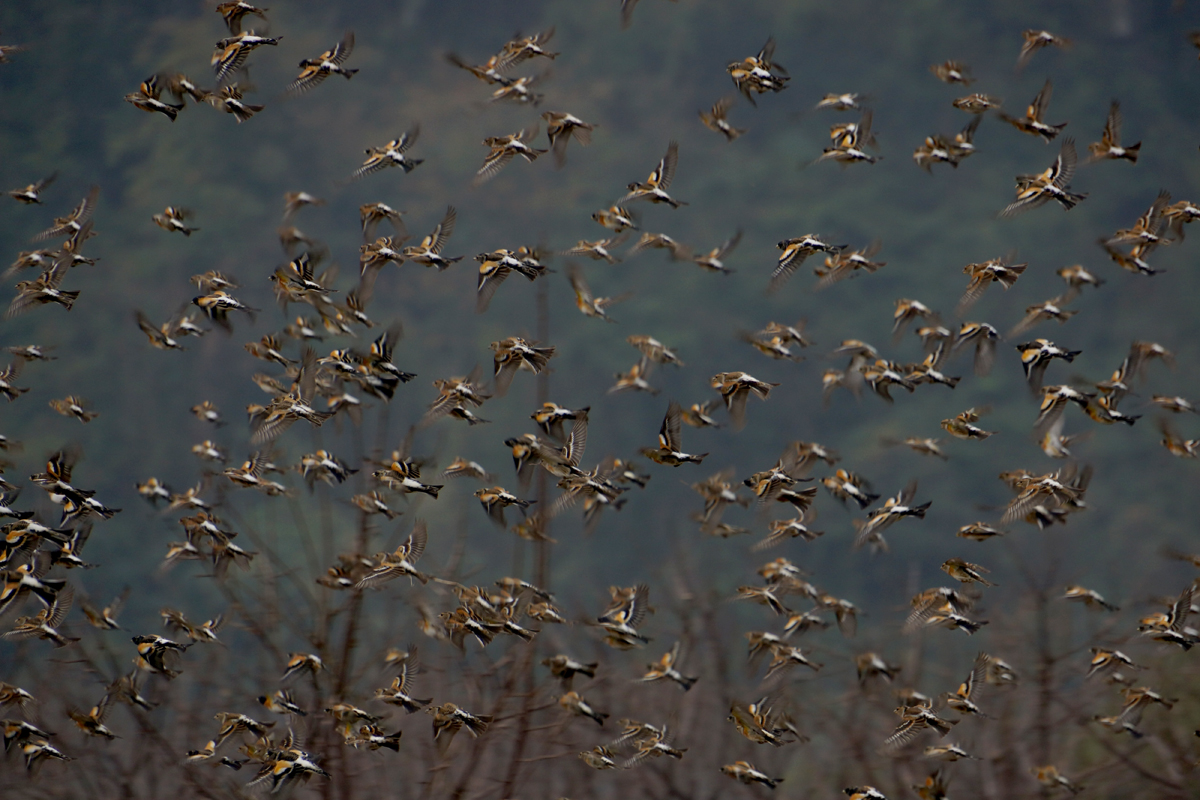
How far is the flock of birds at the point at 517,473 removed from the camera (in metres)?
7.05

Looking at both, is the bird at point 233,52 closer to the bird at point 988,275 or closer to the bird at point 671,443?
the bird at point 671,443

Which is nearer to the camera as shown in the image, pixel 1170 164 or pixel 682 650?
pixel 682 650

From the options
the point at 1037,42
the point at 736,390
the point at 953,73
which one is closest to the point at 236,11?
the point at 736,390

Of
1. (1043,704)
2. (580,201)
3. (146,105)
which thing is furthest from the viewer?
(580,201)

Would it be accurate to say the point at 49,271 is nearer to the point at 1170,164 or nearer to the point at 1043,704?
the point at 1043,704

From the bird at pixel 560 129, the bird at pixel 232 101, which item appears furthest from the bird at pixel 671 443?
the bird at pixel 232 101

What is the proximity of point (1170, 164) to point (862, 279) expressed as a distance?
15.7 meters

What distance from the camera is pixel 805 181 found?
56.9 meters

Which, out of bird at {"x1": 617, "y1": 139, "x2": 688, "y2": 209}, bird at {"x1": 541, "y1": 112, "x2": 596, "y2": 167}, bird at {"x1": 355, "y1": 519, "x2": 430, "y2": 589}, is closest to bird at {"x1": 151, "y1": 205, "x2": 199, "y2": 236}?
bird at {"x1": 541, "y1": 112, "x2": 596, "y2": 167}

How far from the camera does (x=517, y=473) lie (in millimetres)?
7379

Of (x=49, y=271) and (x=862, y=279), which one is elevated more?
(x=49, y=271)

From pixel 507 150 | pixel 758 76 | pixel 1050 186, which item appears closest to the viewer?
pixel 1050 186

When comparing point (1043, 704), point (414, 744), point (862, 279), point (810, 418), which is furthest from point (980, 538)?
point (862, 279)

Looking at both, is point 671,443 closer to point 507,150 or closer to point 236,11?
point 507,150
